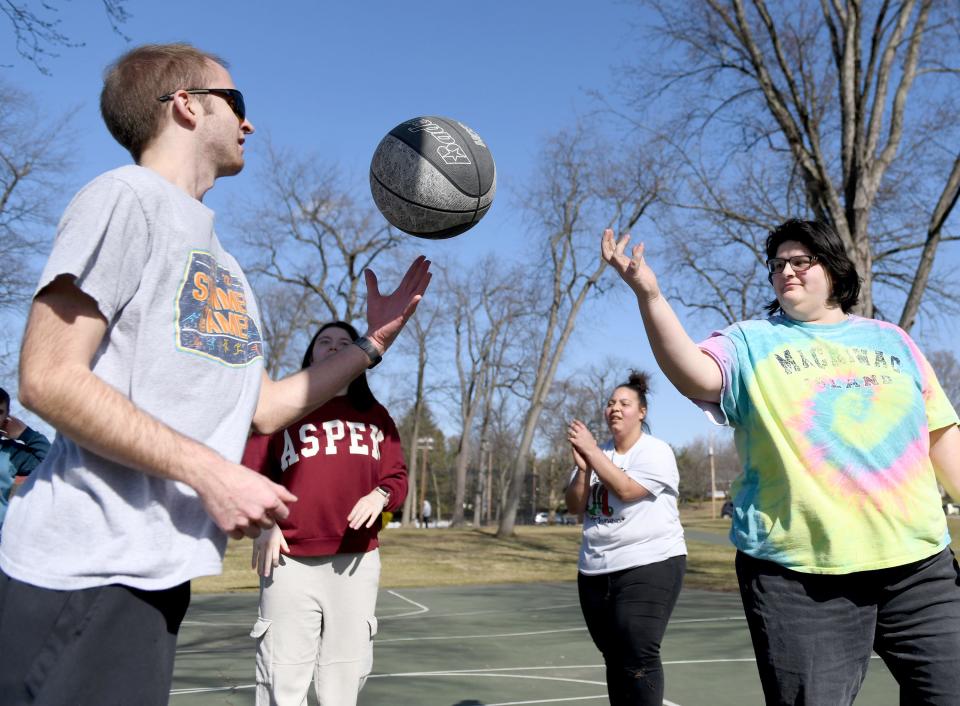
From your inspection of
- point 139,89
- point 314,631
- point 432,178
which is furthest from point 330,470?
point 139,89

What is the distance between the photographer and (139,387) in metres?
1.85

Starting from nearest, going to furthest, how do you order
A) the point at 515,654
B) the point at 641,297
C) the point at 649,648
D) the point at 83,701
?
the point at 83,701 < the point at 641,297 < the point at 649,648 < the point at 515,654

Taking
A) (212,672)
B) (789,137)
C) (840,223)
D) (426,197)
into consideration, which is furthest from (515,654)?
(789,137)

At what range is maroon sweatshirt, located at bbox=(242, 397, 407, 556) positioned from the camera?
445 centimetres

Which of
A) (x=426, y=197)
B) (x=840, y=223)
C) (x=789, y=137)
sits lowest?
(x=426, y=197)

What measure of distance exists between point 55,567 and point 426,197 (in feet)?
8.00

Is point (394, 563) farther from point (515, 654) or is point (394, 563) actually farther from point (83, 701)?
point (83, 701)

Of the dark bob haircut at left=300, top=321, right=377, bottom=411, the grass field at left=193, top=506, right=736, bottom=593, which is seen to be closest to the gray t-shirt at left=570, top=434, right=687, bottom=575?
the dark bob haircut at left=300, top=321, right=377, bottom=411

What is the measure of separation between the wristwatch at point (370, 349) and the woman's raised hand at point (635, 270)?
2.67ft

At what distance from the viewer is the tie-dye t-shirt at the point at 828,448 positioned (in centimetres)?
294

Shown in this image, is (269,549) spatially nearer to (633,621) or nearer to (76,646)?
(633,621)

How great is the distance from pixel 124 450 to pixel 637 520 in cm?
A: 395

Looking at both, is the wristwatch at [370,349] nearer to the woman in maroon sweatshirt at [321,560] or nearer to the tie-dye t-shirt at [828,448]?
the tie-dye t-shirt at [828,448]

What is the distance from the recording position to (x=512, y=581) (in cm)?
1641
